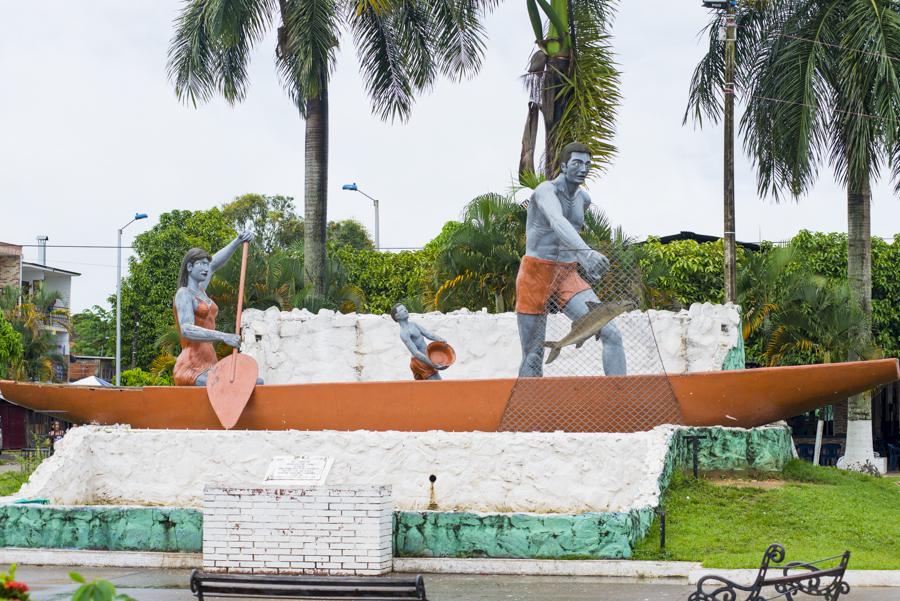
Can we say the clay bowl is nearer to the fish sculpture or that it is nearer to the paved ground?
the fish sculpture

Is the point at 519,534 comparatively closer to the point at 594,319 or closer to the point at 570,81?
the point at 594,319

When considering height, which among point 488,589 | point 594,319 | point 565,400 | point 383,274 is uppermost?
point 383,274

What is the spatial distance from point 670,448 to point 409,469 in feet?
8.19

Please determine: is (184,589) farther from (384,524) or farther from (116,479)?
(116,479)

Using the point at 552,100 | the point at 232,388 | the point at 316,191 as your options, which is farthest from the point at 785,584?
the point at 316,191

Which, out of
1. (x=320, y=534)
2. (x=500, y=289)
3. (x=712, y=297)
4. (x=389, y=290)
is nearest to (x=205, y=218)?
(x=389, y=290)

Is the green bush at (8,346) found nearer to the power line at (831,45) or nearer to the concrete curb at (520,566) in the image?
the power line at (831,45)

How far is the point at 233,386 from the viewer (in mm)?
13227

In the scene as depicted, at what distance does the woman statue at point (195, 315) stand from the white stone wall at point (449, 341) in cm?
388

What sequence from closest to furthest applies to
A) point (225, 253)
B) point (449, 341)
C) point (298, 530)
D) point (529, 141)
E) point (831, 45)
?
1. point (298, 530)
2. point (225, 253)
3. point (449, 341)
4. point (831, 45)
5. point (529, 141)

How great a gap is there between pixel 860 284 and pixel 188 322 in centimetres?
1290

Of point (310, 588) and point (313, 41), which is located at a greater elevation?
point (313, 41)

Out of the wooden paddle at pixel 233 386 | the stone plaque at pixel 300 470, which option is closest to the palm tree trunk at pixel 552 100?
the wooden paddle at pixel 233 386

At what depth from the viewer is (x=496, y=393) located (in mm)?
12406
